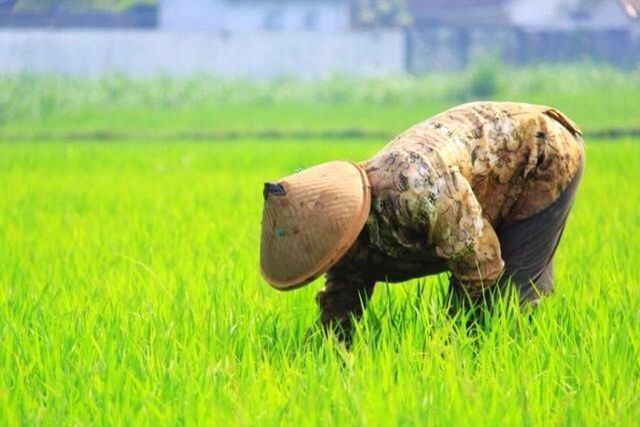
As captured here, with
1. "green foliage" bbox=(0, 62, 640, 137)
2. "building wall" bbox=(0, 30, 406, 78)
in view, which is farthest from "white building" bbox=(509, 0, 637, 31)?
"building wall" bbox=(0, 30, 406, 78)

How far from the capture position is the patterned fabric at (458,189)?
111 inches

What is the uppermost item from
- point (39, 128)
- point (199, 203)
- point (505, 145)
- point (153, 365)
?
point (505, 145)

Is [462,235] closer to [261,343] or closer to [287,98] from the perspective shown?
[261,343]

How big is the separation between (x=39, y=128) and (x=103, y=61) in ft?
11.5

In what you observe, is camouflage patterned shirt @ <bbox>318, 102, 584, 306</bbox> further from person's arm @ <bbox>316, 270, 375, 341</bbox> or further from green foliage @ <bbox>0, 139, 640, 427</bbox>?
green foliage @ <bbox>0, 139, 640, 427</bbox>

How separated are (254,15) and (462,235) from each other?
2420 centimetres

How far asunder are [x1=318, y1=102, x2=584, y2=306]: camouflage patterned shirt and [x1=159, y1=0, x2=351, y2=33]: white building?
21.4m

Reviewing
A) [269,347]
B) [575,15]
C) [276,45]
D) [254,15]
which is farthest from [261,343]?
[254,15]

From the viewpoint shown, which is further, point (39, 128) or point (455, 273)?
point (39, 128)

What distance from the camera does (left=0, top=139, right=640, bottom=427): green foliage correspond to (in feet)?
7.81

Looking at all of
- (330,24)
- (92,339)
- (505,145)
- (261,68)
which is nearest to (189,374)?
(92,339)

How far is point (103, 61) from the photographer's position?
20.3 metres

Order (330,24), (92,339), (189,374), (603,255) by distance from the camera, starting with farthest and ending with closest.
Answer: (330,24) < (603,255) < (92,339) < (189,374)

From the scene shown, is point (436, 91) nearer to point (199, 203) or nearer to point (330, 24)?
point (330, 24)
